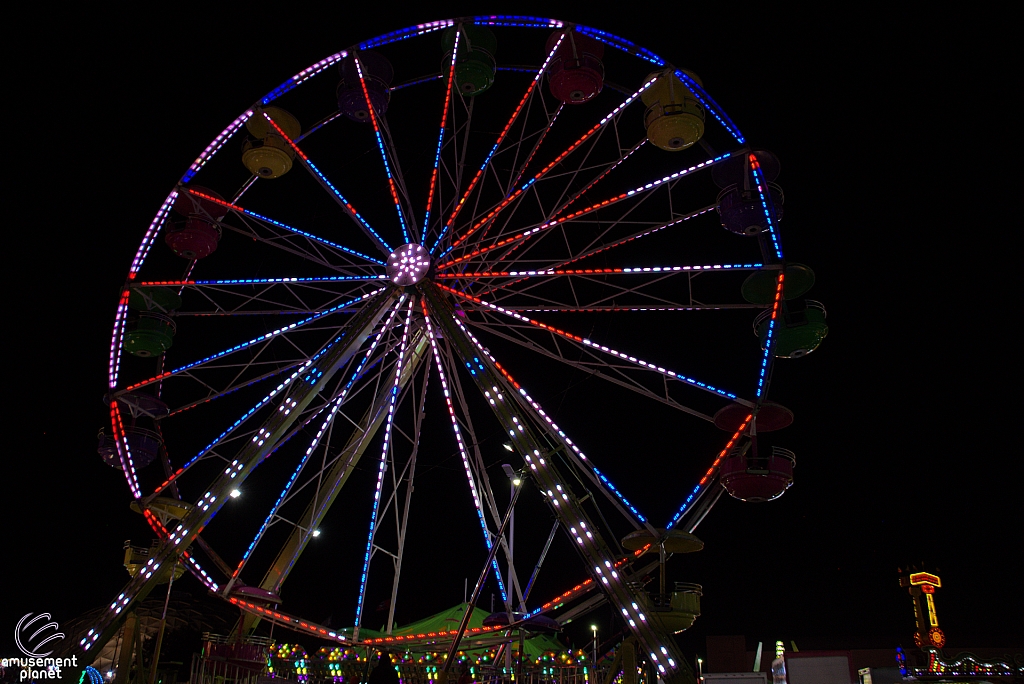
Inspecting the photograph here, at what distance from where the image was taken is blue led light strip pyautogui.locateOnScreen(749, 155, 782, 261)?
33.0 ft

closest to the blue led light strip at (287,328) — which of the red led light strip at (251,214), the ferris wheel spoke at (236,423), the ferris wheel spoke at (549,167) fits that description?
the ferris wheel spoke at (236,423)

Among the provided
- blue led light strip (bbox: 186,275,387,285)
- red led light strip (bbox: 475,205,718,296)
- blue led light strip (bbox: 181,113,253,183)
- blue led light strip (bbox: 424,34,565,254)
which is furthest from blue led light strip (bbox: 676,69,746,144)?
blue led light strip (bbox: 181,113,253,183)

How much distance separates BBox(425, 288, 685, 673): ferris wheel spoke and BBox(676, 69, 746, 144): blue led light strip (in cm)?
457

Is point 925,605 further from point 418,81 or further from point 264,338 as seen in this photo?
point 264,338

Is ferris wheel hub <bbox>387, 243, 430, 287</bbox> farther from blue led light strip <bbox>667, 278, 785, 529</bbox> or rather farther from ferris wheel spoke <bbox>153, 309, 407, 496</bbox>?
blue led light strip <bbox>667, 278, 785, 529</bbox>

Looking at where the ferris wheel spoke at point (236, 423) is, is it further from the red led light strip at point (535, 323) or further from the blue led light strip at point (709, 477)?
the blue led light strip at point (709, 477)

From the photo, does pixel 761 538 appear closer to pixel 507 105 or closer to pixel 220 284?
pixel 507 105

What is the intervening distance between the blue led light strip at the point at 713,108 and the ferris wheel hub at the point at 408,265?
4383mm

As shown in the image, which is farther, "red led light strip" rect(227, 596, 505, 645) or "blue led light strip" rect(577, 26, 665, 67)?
"red led light strip" rect(227, 596, 505, 645)

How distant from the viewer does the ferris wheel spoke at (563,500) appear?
782 centimetres

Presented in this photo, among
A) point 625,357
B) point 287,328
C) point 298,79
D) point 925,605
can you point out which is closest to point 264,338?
point 287,328

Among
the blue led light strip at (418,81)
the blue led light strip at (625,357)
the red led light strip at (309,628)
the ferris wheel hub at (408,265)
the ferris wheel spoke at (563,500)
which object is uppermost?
the blue led light strip at (418,81)

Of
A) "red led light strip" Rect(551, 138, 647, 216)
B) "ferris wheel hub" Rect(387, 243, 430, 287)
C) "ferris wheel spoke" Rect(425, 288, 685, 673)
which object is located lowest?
"ferris wheel spoke" Rect(425, 288, 685, 673)

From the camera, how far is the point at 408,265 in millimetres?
10844
